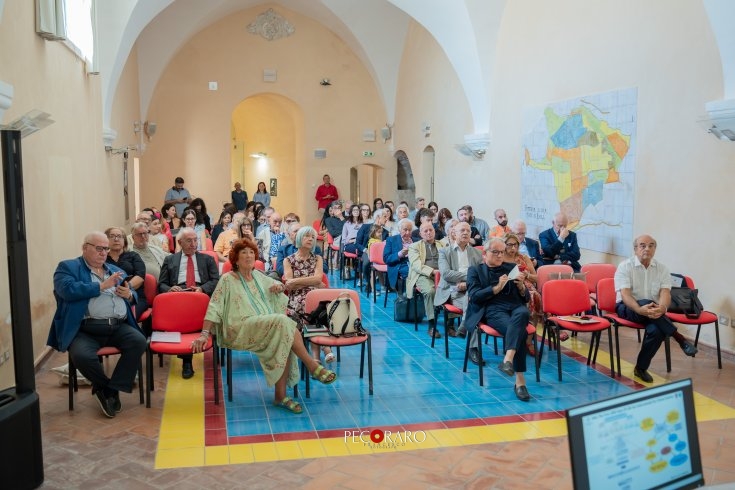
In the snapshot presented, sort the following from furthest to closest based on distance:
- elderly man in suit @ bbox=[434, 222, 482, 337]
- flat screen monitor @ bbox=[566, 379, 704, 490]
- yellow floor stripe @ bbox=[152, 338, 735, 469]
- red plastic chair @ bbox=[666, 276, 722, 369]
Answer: elderly man in suit @ bbox=[434, 222, 482, 337], red plastic chair @ bbox=[666, 276, 722, 369], yellow floor stripe @ bbox=[152, 338, 735, 469], flat screen monitor @ bbox=[566, 379, 704, 490]

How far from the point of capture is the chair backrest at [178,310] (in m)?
6.24

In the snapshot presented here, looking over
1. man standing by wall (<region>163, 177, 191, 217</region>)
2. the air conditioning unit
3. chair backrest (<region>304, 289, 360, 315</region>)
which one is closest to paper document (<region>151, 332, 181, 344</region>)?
chair backrest (<region>304, 289, 360, 315</region>)

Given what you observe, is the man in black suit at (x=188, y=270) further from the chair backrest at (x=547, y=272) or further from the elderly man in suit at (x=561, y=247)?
the elderly man in suit at (x=561, y=247)

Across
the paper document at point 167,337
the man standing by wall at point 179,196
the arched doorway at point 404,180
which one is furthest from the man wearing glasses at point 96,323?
the arched doorway at point 404,180

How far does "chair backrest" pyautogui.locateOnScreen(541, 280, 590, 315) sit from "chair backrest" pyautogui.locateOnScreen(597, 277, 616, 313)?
143mm

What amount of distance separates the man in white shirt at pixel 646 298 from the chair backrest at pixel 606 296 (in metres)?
0.13

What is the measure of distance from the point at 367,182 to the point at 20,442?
60.8 feet

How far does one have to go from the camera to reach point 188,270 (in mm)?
7141

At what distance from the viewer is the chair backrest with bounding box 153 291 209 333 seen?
6238mm

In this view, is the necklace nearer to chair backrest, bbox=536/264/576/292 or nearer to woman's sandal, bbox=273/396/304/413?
woman's sandal, bbox=273/396/304/413

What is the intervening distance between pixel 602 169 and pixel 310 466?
6.51 m

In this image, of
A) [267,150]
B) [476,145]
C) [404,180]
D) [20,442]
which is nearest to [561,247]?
[476,145]

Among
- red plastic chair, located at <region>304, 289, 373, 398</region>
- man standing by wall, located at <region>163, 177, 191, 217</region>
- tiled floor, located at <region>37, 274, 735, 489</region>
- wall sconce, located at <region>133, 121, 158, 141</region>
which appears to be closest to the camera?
tiled floor, located at <region>37, 274, 735, 489</region>

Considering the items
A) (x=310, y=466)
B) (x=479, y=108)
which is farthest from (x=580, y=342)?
(x=479, y=108)
